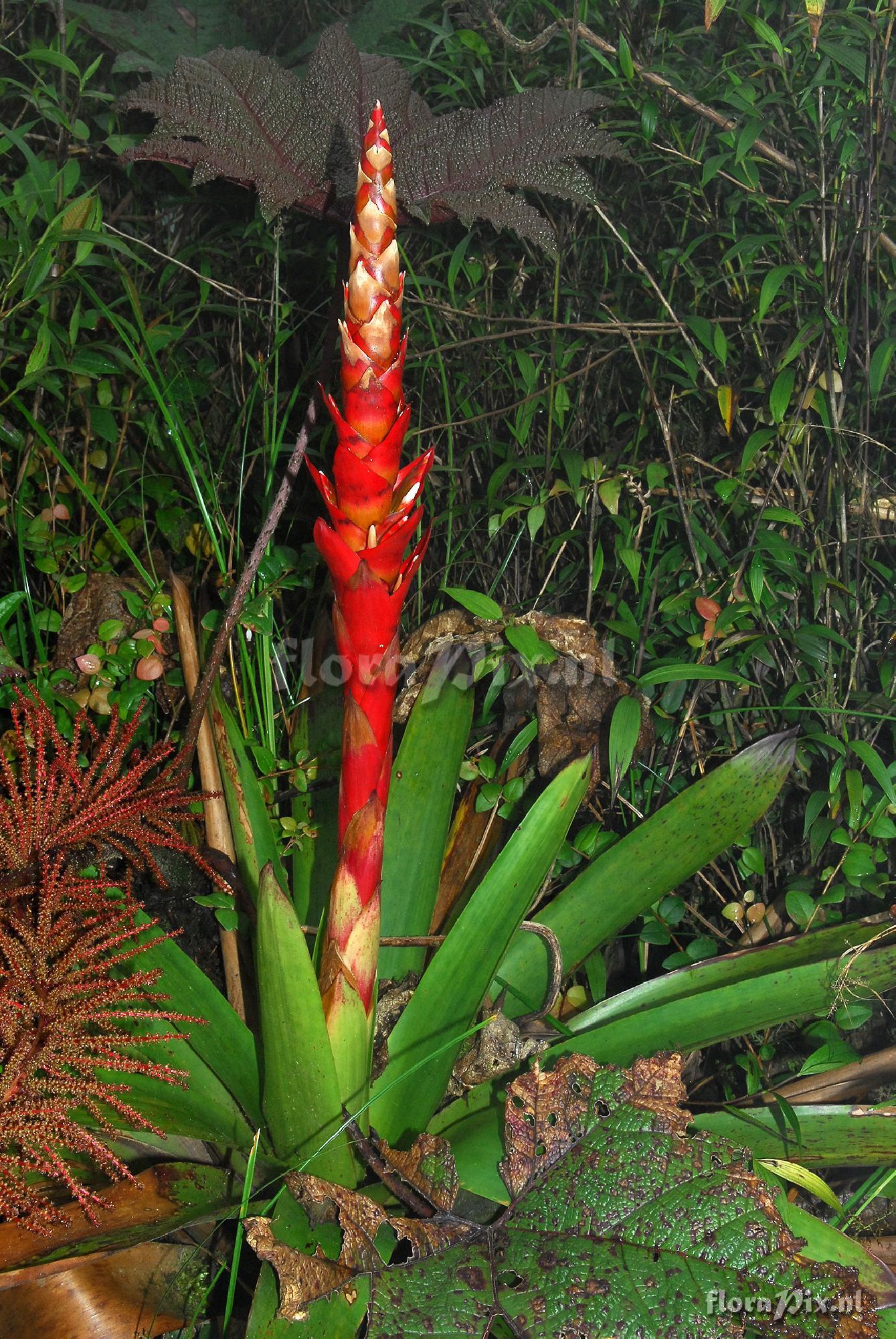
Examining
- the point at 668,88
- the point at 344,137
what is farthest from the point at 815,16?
the point at 344,137

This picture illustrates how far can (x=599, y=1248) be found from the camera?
1.09m

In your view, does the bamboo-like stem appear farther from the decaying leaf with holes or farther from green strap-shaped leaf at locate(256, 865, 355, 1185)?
the decaying leaf with holes

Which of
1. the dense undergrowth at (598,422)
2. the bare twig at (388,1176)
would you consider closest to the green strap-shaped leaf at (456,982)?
the bare twig at (388,1176)

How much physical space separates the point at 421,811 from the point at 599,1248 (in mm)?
743

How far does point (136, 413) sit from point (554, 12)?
1.29 m

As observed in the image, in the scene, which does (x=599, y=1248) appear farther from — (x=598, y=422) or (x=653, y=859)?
(x=598, y=422)

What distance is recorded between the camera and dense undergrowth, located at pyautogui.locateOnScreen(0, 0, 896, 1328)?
1.72 m

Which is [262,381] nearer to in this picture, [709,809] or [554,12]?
[554,12]

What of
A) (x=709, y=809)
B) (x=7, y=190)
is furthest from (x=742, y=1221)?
(x=7, y=190)

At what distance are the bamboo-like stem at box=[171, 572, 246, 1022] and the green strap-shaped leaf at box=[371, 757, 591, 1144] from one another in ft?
1.15

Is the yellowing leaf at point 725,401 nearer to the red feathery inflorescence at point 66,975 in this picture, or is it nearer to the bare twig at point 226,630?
the bare twig at point 226,630

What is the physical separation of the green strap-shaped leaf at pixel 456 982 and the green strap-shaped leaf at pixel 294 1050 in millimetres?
99

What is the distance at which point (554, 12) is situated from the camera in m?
1.91

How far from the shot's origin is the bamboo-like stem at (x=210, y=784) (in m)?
1.62
